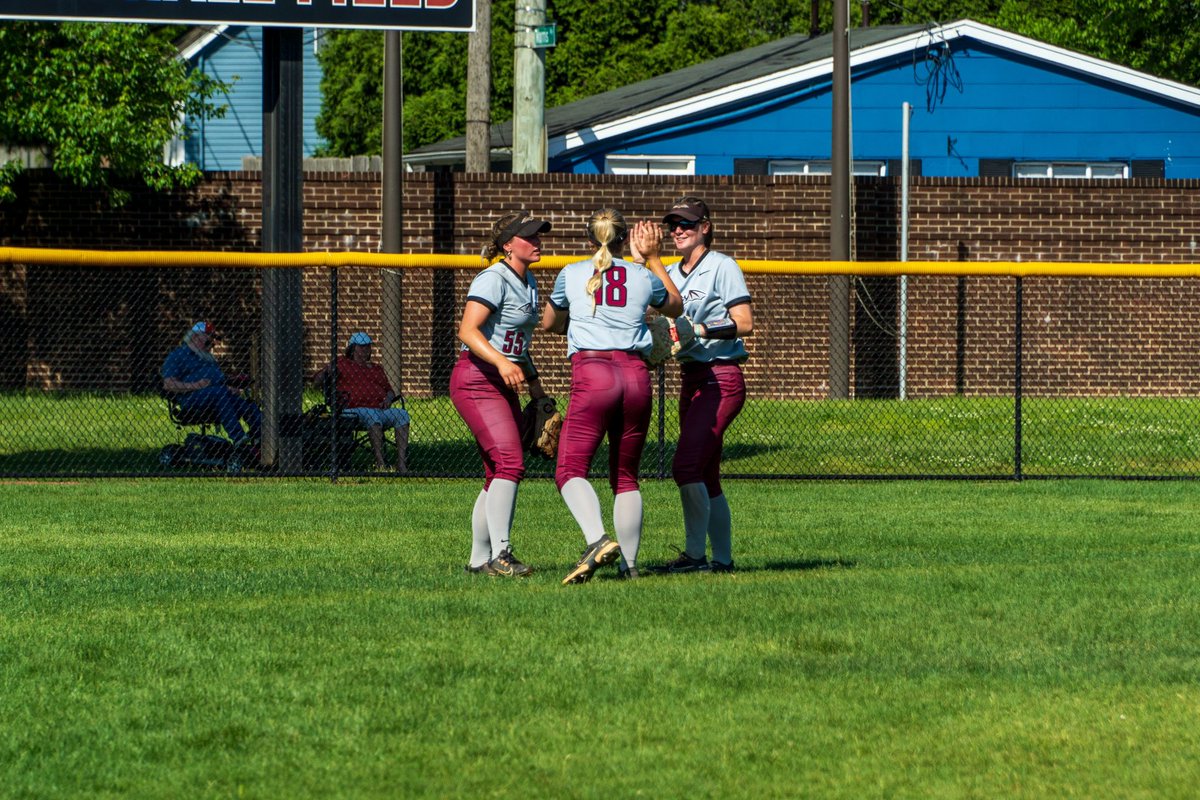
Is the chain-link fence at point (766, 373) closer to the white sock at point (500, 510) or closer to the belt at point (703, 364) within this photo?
the belt at point (703, 364)

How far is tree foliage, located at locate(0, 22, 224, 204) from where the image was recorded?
63.0 ft

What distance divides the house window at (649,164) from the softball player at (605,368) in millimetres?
18310

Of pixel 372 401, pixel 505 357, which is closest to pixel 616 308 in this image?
pixel 505 357

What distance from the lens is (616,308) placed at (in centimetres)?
795

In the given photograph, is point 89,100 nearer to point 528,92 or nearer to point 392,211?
point 392,211

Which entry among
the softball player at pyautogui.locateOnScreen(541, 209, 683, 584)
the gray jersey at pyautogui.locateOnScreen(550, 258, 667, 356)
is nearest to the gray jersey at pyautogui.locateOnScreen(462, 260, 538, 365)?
the softball player at pyautogui.locateOnScreen(541, 209, 683, 584)

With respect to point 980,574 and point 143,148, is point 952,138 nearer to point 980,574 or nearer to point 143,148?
point 143,148

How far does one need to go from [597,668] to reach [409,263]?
7.95 meters

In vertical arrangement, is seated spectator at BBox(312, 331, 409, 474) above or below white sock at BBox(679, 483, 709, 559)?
above

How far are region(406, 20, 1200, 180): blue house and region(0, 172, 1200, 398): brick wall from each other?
526 centimetres

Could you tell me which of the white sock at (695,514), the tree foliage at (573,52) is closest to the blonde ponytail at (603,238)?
the white sock at (695,514)

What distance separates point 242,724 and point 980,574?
436 cm

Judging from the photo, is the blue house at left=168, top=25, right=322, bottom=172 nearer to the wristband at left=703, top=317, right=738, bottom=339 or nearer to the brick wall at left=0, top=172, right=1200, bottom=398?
the brick wall at left=0, top=172, right=1200, bottom=398

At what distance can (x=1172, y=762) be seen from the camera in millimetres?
5281
